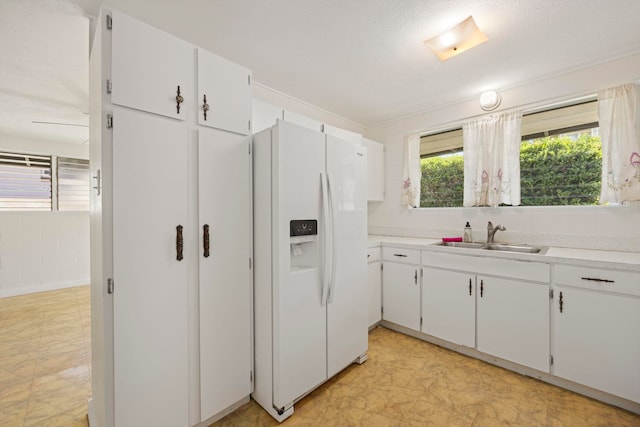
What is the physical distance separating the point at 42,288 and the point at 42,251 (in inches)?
23.8

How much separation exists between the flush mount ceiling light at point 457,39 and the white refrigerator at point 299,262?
0.94 meters

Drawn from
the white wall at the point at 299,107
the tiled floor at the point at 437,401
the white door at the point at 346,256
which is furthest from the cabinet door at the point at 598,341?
the white wall at the point at 299,107

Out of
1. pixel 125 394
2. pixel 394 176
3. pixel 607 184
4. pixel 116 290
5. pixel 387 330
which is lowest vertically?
pixel 387 330

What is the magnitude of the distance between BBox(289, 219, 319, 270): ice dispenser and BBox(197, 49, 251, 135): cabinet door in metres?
0.73

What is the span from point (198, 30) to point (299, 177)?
4.08ft

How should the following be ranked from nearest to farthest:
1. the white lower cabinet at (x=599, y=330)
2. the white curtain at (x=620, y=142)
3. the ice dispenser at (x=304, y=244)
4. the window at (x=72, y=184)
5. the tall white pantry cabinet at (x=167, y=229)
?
the tall white pantry cabinet at (x=167, y=229) < the white lower cabinet at (x=599, y=330) < the ice dispenser at (x=304, y=244) < the white curtain at (x=620, y=142) < the window at (x=72, y=184)

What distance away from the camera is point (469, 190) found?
287cm

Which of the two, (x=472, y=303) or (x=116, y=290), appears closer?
(x=116, y=290)

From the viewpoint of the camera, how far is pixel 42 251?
→ 4.43m

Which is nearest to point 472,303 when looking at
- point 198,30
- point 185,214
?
point 185,214

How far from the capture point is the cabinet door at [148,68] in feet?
4.20

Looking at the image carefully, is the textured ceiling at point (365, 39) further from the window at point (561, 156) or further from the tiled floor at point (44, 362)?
the tiled floor at point (44, 362)

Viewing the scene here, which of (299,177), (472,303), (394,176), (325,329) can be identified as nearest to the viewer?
(299,177)

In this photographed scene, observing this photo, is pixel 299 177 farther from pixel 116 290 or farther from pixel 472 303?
pixel 472 303
